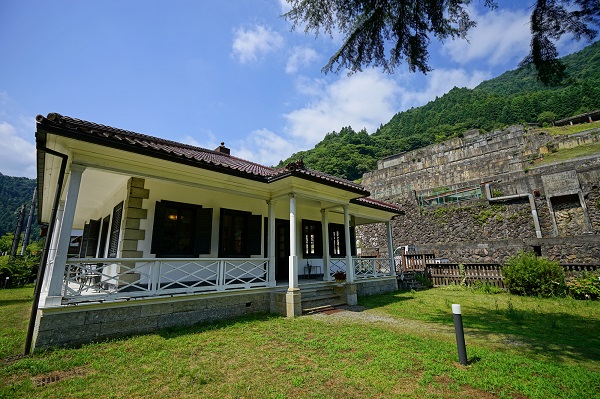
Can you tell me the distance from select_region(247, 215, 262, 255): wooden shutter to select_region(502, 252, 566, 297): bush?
32.7 ft

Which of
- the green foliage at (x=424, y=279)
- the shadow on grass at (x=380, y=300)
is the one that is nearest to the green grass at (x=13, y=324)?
the shadow on grass at (x=380, y=300)

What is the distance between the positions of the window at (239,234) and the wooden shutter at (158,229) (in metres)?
1.68

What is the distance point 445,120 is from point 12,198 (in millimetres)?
86024

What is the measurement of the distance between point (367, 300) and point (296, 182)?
5466 millimetres

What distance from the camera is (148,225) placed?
7.24 meters

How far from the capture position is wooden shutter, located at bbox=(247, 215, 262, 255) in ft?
29.6

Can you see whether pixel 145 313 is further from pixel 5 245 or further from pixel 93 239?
pixel 5 245

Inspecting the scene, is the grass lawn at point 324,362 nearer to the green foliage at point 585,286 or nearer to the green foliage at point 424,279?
the green foliage at point 585,286

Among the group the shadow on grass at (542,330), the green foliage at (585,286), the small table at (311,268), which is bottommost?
the shadow on grass at (542,330)

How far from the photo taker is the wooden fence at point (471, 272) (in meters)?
9.99

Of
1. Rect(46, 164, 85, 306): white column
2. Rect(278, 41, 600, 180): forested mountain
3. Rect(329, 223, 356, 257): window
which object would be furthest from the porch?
Rect(278, 41, 600, 180): forested mountain

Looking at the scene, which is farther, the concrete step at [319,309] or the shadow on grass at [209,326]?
the concrete step at [319,309]

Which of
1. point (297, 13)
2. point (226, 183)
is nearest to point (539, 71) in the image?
point (297, 13)

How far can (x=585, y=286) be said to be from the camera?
9.11m
